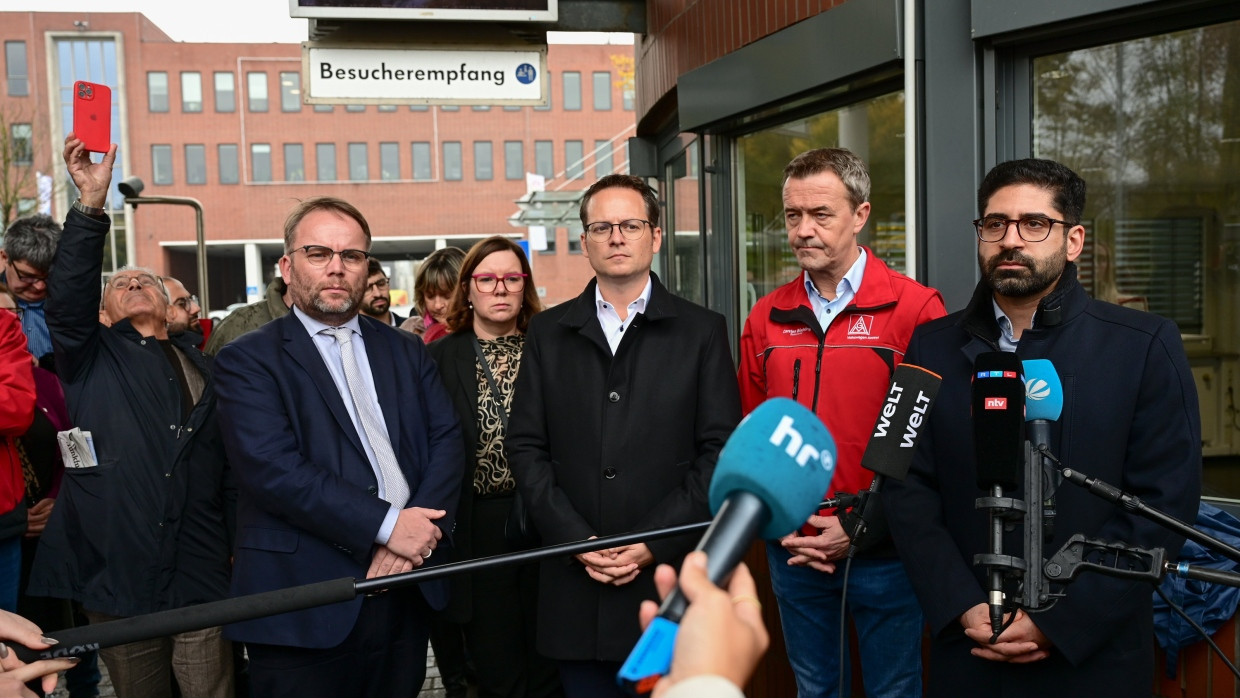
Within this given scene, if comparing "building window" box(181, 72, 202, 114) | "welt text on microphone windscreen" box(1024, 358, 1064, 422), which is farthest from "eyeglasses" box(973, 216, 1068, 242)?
"building window" box(181, 72, 202, 114)

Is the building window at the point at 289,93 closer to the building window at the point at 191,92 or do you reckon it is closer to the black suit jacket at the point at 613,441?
the building window at the point at 191,92

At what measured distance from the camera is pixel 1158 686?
144 inches

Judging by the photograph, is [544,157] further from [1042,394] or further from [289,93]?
[1042,394]

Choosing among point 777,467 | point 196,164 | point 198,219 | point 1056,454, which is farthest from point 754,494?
point 196,164

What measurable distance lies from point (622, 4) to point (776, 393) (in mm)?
4723

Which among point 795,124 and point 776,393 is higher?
point 795,124

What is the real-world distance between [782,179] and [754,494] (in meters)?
3.79

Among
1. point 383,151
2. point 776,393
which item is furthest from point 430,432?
point 383,151

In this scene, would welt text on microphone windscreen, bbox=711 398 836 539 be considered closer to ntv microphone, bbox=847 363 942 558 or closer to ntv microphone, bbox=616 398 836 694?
ntv microphone, bbox=616 398 836 694

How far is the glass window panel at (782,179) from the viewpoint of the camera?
508 cm

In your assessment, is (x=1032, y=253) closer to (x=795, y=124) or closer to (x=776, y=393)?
(x=776, y=393)

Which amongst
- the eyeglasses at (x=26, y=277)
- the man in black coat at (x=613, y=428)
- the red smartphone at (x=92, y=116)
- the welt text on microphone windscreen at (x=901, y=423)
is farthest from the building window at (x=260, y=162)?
the welt text on microphone windscreen at (x=901, y=423)

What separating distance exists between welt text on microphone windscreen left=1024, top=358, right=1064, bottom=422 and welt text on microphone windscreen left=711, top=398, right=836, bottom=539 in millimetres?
960

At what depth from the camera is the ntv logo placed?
4.38 feet
